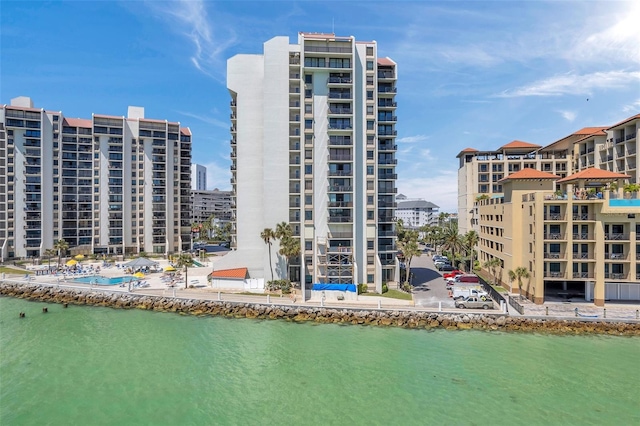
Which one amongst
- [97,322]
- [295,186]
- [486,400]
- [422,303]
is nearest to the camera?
[486,400]

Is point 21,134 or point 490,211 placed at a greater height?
point 21,134

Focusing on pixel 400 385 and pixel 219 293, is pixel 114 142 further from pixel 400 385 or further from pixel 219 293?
pixel 400 385

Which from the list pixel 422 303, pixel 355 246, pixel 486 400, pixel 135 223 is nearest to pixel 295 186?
pixel 355 246

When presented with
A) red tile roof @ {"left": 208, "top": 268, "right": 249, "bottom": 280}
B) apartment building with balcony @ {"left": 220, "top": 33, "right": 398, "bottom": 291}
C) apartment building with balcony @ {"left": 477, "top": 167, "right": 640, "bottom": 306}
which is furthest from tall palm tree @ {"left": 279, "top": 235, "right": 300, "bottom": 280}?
apartment building with balcony @ {"left": 477, "top": 167, "right": 640, "bottom": 306}

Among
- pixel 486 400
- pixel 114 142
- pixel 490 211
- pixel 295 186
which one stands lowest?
pixel 486 400

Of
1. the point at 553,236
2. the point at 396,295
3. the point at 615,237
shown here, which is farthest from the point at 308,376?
the point at 615,237

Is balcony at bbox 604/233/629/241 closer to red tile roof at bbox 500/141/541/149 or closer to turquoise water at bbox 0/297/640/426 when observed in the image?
turquoise water at bbox 0/297/640/426
